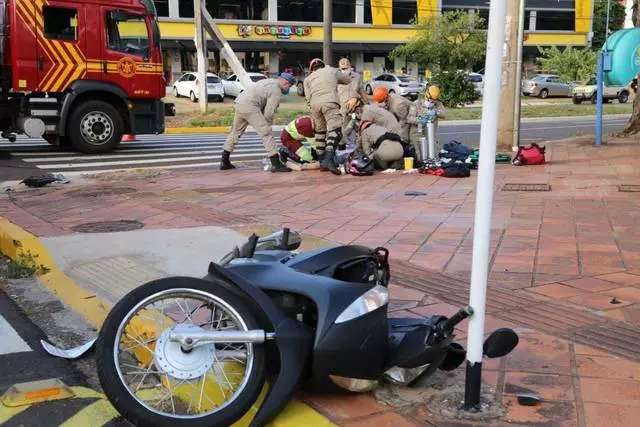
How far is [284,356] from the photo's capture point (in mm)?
3197

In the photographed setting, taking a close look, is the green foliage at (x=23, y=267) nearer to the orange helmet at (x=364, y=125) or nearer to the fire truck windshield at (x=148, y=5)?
the orange helmet at (x=364, y=125)

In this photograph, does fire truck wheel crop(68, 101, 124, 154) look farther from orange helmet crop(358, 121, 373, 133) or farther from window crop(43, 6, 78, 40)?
orange helmet crop(358, 121, 373, 133)

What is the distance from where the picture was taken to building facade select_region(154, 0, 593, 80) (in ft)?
168

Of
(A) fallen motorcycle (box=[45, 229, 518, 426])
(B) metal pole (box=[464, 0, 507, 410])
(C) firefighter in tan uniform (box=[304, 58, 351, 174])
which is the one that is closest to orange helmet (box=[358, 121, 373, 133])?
(C) firefighter in tan uniform (box=[304, 58, 351, 174])

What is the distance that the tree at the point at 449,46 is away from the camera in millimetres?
35844

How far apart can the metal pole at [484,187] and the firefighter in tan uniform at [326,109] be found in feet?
27.0

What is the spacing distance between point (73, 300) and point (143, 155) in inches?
395

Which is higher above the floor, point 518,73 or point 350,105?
point 518,73

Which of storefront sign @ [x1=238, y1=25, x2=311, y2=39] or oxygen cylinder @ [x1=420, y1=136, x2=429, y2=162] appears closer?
oxygen cylinder @ [x1=420, y1=136, x2=429, y2=162]

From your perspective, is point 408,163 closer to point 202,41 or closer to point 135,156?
point 135,156

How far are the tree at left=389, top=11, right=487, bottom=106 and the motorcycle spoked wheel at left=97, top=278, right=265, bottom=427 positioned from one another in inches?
1265

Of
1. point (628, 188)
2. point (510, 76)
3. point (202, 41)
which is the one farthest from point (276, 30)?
point (628, 188)

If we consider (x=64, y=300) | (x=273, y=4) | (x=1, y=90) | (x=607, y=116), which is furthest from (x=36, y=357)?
(x=273, y=4)

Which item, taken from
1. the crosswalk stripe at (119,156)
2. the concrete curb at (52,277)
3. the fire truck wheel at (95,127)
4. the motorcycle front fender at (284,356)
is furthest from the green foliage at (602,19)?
the motorcycle front fender at (284,356)
